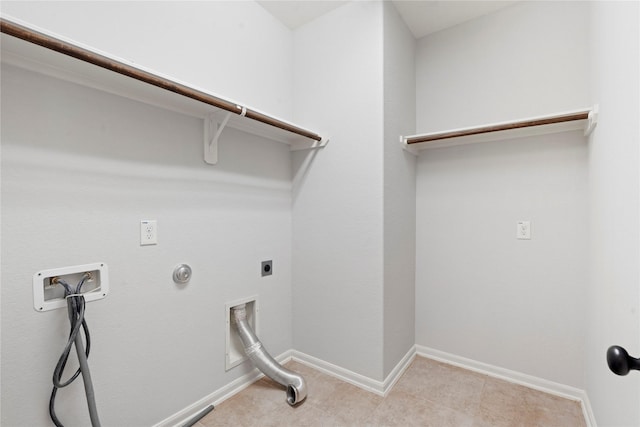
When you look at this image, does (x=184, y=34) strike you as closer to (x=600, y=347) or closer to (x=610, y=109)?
(x=610, y=109)

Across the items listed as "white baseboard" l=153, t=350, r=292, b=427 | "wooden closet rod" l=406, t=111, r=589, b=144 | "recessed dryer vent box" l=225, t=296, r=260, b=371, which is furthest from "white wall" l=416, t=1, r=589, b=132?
"white baseboard" l=153, t=350, r=292, b=427

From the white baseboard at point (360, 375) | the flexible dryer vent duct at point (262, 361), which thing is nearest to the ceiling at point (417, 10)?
the flexible dryer vent duct at point (262, 361)

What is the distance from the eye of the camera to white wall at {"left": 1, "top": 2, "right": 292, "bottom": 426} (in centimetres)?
105

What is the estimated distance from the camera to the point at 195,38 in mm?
1566

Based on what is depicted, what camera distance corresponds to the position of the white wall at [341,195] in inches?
71.2

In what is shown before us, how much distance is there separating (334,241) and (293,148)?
76 centimetres

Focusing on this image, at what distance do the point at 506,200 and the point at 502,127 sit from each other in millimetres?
509

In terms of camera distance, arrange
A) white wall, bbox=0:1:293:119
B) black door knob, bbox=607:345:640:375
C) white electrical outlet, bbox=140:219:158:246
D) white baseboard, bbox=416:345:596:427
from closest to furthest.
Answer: black door knob, bbox=607:345:640:375
white wall, bbox=0:1:293:119
white electrical outlet, bbox=140:219:158:246
white baseboard, bbox=416:345:596:427

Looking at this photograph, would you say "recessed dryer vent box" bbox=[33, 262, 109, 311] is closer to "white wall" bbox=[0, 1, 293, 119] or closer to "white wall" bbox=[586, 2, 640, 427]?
"white wall" bbox=[0, 1, 293, 119]

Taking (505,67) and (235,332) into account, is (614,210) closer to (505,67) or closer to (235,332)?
(505,67)

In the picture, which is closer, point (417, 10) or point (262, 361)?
point (262, 361)

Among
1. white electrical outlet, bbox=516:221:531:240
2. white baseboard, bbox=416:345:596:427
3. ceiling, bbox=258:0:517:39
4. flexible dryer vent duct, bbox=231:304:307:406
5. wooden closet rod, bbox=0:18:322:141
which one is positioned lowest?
white baseboard, bbox=416:345:596:427

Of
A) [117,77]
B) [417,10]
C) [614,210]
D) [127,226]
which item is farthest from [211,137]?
[614,210]

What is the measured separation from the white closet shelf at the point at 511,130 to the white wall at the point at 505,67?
0.17m
